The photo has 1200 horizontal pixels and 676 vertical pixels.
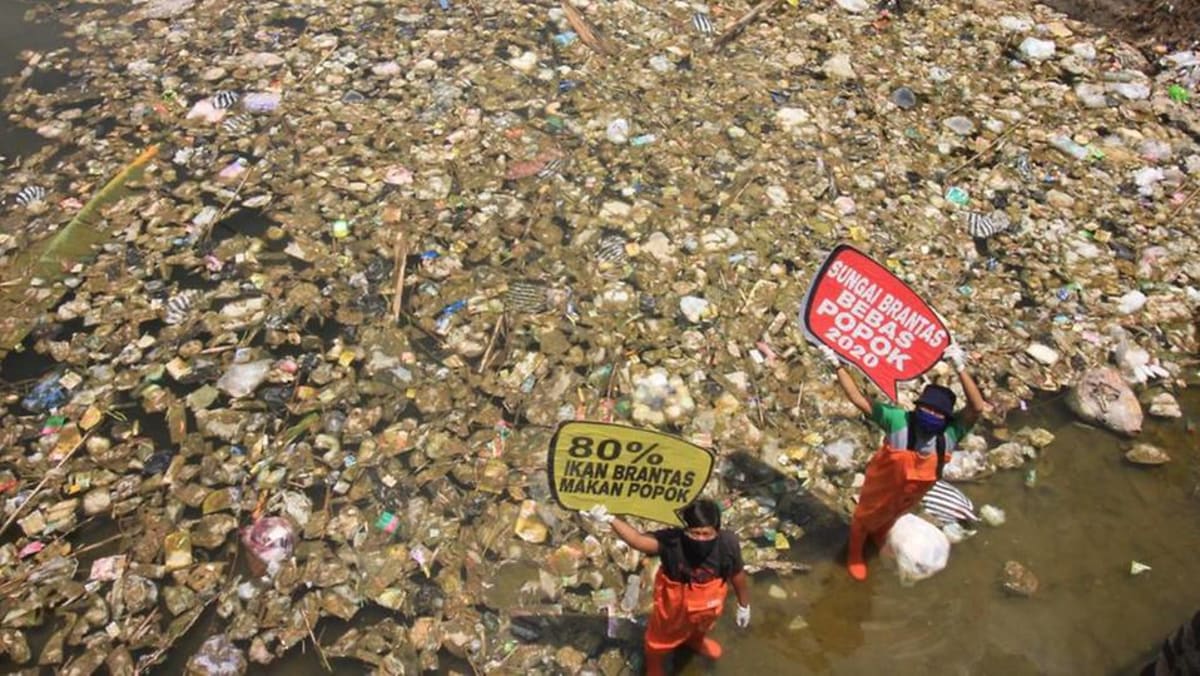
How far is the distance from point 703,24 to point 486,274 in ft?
9.63

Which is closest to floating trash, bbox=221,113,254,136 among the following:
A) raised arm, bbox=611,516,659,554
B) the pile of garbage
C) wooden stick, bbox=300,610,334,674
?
the pile of garbage

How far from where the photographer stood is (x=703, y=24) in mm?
6285

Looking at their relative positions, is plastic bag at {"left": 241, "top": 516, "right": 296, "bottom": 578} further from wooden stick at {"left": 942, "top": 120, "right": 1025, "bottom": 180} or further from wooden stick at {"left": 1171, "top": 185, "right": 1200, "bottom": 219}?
wooden stick at {"left": 1171, "top": 185, "right": 1200, "bottom": 219}

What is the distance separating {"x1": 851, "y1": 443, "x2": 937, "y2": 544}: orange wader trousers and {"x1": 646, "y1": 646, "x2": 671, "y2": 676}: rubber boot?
1.02 meters

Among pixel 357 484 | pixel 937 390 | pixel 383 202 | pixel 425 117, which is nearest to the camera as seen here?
pixel 937 390

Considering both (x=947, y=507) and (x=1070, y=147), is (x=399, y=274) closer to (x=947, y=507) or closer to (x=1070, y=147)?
(x=947, y=507)

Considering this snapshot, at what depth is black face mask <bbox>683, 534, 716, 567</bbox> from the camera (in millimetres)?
2756

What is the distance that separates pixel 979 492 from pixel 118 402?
4189 millimetres

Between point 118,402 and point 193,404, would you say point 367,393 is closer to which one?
point 193,404

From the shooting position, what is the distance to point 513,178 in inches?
203

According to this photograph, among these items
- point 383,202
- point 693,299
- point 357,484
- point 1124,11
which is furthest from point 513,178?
point 1124,11

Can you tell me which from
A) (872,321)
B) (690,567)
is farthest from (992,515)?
(690,567)

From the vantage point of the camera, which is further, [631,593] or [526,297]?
[526,297]

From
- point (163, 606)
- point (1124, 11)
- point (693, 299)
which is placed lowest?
point (163, 606)
